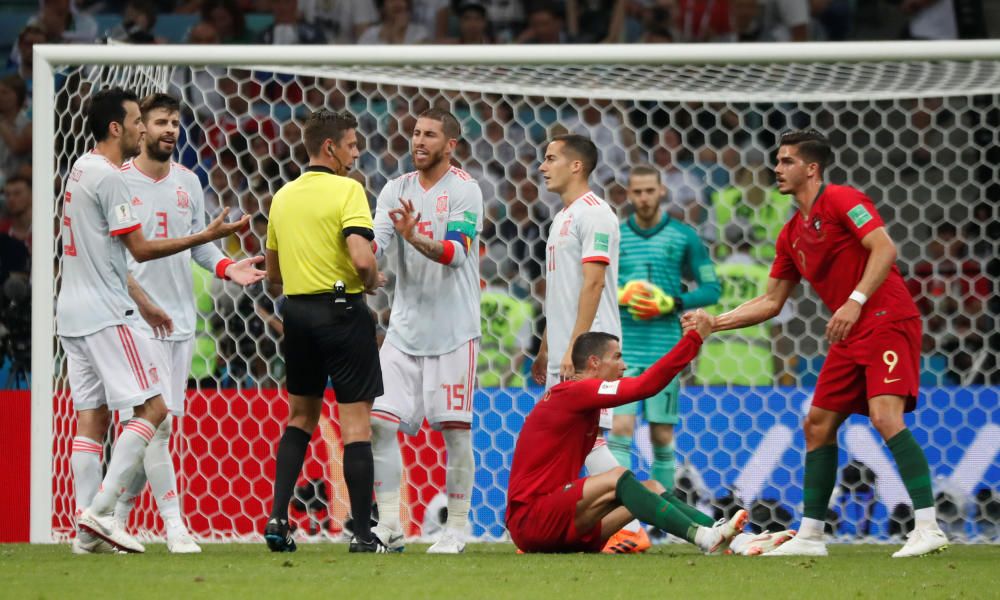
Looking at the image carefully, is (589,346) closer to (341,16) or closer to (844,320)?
(844,320)

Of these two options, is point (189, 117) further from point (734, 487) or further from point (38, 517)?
point (734, 487)

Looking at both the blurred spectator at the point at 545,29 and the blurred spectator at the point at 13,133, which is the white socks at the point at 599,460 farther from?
the blurred spectator at the point at 545,29

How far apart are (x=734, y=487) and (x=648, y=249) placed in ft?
4.50

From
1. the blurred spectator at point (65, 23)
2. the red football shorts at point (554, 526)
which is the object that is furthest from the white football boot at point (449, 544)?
the blurred spectator at point (65, 23)

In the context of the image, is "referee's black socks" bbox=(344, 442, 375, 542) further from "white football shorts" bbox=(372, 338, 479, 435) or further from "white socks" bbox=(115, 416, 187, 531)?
"white socks" bbox=(115, 416, 187, 531)

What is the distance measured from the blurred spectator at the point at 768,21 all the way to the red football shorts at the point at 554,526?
7264 mm

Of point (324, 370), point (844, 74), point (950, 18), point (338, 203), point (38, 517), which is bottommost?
point (38, 517)

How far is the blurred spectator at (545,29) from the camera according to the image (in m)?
12.6

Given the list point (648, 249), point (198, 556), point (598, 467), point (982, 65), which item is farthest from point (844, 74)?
point (198, 556)

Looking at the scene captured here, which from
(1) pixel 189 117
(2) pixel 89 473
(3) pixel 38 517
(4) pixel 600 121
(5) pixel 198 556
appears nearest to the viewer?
(5) pixel 198 556

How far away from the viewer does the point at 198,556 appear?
6.04 m

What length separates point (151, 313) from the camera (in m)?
6.62

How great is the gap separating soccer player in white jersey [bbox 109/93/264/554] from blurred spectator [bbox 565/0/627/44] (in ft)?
20.7

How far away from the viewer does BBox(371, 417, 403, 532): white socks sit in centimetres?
641
